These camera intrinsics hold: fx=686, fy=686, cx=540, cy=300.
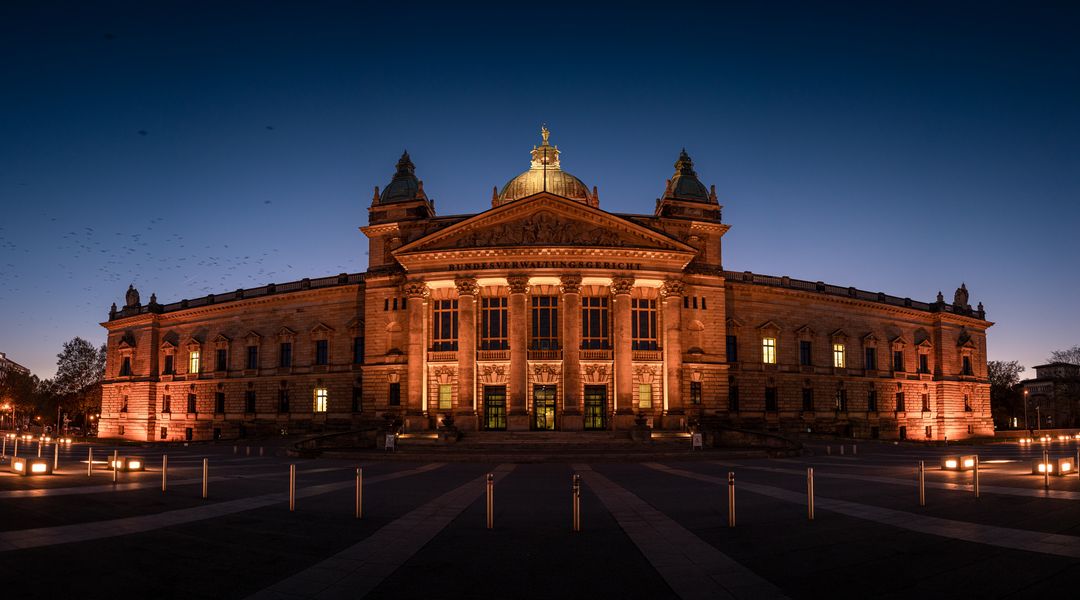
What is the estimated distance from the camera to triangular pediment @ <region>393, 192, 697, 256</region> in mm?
53156

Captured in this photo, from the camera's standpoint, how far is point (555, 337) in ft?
178

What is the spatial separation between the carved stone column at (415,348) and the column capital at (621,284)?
48.9 ft

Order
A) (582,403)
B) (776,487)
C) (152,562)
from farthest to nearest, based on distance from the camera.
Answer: (582,403) → (776,487) → (152,562)

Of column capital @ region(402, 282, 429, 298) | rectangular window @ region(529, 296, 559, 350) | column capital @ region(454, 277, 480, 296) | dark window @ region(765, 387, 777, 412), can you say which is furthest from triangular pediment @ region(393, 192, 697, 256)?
dark window @ region(765, 387, 777, 412)

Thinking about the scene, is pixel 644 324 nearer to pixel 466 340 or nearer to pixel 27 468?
pixel 466 340

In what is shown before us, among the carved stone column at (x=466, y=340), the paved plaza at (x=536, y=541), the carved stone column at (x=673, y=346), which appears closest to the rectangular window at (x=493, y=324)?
the carved stone column at (x=466, y=340)

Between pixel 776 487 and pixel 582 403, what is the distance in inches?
1196

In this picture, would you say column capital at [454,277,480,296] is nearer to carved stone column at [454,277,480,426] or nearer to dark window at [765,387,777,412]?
carved stone column at [454,277,480,426]

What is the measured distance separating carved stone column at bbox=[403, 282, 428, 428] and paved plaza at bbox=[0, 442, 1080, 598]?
1168 inches

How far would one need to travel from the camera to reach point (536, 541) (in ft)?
43.1

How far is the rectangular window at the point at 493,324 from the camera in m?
54.3

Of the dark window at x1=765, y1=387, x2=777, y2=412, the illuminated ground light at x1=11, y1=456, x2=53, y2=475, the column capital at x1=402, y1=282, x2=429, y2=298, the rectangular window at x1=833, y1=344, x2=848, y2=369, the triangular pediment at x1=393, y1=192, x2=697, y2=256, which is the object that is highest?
the triangular pediment at x1=393, y1=192, x2=697, y2=256

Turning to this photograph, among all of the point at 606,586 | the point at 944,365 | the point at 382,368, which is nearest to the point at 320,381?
the point at 382,368

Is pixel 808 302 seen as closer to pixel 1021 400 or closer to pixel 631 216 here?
pixel 631 216
